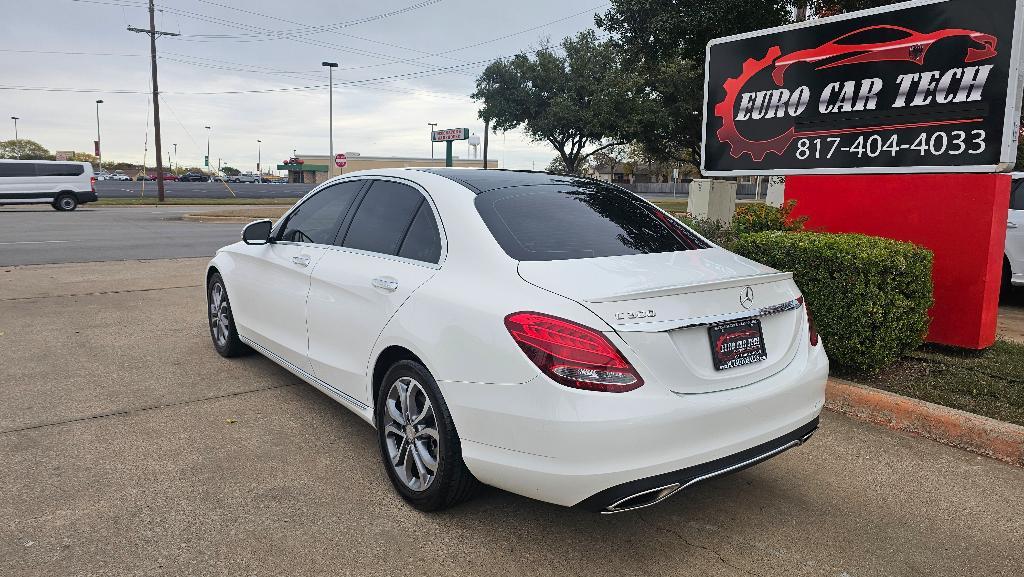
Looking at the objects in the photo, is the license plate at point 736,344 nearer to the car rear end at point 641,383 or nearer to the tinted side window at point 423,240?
the car rear end at point 641,383

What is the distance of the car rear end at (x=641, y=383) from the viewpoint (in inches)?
102

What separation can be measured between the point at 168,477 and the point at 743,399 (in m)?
2.82

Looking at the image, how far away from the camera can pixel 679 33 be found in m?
12.5

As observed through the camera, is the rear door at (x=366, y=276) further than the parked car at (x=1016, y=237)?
No

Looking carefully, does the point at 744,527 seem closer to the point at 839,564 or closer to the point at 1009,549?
the point at 839,564

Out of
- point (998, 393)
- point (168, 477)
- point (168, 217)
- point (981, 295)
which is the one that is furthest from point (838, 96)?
point (168, 217)

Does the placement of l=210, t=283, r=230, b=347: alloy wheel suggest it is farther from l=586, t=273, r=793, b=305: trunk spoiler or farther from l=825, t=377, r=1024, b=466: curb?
l=825, t=377, r=1024, b=466: curb

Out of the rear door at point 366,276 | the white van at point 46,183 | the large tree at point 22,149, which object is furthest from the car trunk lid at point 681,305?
the large tree at point 22,149

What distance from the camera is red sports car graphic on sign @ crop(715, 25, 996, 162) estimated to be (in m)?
5.77

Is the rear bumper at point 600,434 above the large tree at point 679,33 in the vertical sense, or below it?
below

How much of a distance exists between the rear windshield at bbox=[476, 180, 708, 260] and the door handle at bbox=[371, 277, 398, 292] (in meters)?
0.54

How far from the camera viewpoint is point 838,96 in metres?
6.53

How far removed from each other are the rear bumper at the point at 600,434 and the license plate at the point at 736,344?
0.11 m

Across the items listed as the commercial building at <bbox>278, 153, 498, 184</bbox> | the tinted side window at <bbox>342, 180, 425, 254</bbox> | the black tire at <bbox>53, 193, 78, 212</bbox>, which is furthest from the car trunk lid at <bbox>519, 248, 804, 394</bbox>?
the commercial building at <bbox>278, 153, 498, 184</bbox>
